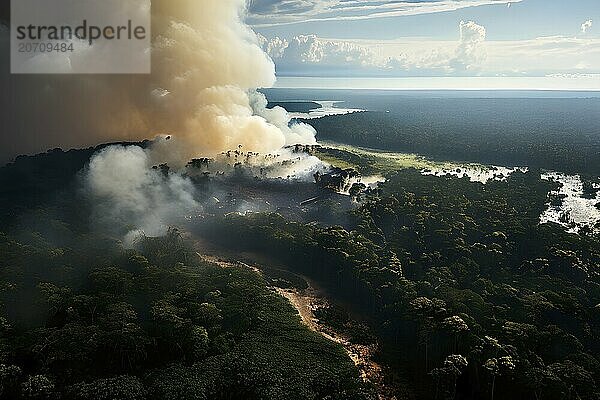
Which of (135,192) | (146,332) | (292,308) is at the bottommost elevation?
(292,308)

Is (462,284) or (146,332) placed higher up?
(462,284)

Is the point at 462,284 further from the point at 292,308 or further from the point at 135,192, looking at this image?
the point at 135,192

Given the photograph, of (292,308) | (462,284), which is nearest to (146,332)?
(292,308)

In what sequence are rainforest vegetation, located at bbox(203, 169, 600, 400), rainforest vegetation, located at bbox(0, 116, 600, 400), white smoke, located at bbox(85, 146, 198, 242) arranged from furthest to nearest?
white smoke, located at bbox(85, 146, 198, 242) < rainforest vegetation, located at bbox(203, 169, 600, 400) < rainforest vegetation, located at bbox(0, 116, 600, 400)

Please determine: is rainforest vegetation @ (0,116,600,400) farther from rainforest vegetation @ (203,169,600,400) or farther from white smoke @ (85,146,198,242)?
white smoke @ (85,146,198,242)

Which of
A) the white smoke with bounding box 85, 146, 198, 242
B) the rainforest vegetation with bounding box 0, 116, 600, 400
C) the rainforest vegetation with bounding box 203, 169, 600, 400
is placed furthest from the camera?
the white smoke with bounding box 85, 146, 198, 242

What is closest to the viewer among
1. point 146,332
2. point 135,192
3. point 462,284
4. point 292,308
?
point 146,332

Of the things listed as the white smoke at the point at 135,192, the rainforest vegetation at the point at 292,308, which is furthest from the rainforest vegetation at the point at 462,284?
the white smoke at the point at 135,192

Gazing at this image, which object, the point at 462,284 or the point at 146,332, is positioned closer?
the point at 146,332

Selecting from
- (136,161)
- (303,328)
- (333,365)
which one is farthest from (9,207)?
(333,365)

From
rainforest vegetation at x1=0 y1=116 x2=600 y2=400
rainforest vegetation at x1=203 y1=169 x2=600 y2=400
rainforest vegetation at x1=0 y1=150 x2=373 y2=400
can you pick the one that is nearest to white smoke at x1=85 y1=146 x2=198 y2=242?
rainforest vegetation at x1=0 y1=116 x2=600 y2=400

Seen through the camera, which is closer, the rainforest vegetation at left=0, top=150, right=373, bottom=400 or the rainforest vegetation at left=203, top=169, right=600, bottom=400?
the rainforest vegetation at left=0, top=150, right=373, bottom=400
